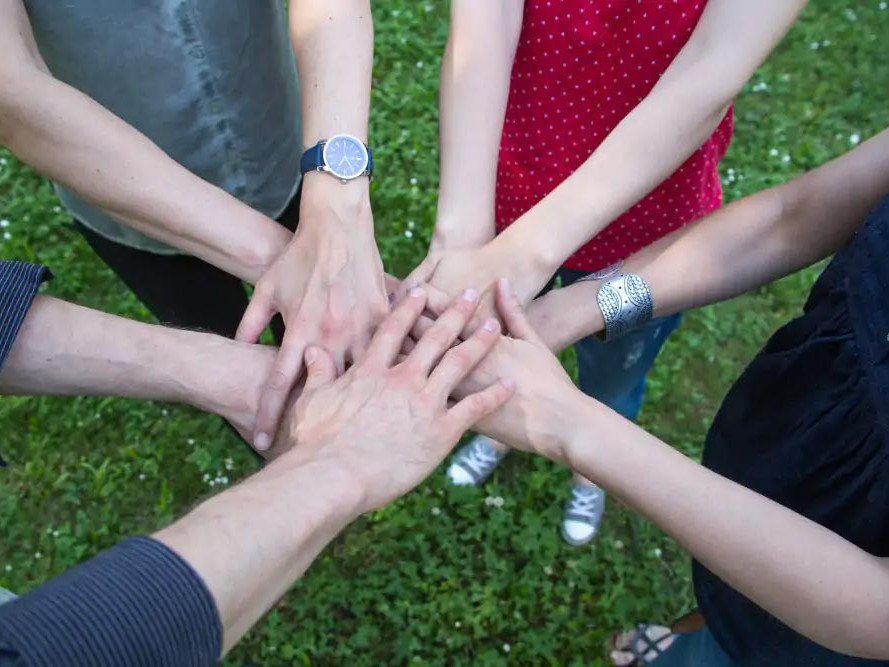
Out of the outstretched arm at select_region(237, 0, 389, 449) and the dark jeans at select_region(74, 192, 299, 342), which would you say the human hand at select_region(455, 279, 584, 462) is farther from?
the dark jeans at select_region(74, 192, 299, 342)

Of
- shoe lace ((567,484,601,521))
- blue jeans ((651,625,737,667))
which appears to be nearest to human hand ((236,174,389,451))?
blue jeans ((651,625,737,667))

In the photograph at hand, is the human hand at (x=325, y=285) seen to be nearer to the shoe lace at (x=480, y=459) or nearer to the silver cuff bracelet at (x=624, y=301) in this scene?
the silver cuff bracelet at (x=624, y=301)

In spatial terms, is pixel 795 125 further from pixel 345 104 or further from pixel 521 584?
pixel 345 104

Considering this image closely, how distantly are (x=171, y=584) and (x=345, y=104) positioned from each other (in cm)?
124

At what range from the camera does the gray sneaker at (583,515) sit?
2992 millimetres

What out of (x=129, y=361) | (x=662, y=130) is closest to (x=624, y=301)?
(x=662, y=130)

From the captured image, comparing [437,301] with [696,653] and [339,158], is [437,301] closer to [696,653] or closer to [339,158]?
[339,158]

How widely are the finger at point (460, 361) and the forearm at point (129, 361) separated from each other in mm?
430

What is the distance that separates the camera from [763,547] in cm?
137

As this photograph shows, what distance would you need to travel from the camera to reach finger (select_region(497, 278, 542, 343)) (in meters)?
1.81

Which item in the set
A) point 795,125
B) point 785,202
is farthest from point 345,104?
point 795,125

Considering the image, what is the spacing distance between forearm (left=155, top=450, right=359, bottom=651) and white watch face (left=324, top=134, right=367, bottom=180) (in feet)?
2.47

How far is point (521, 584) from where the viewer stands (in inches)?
114

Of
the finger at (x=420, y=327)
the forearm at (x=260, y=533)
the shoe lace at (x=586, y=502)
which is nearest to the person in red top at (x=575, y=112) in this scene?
the finger at (x=420, y=327)
